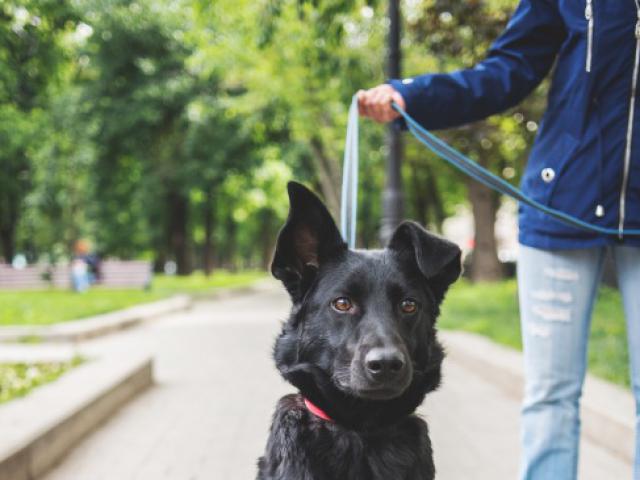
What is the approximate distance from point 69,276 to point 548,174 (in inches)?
836

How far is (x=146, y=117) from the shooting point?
25406 mm

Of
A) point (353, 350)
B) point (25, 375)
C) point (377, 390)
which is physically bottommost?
point (25, 375)

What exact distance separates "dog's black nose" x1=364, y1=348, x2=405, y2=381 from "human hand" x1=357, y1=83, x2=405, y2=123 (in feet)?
3.04

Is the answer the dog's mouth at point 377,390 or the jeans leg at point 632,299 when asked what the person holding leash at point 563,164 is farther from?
the dog's mouth at point 377,390

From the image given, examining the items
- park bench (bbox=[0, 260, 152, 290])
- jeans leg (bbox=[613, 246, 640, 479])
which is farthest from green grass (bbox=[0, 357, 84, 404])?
park bench (bbox=[0, 260, 152, 290])

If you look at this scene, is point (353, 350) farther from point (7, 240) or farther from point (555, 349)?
point (7, 240)

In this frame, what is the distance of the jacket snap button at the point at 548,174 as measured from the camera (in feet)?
8.75

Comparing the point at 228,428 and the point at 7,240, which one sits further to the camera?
the point at 7,240

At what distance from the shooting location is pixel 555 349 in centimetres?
267

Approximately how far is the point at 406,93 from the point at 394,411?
118 cm

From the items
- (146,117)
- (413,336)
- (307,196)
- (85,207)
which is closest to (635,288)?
(413,336)

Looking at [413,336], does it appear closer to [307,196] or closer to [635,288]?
[307,196]

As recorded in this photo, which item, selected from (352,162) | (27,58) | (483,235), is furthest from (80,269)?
(352,162)

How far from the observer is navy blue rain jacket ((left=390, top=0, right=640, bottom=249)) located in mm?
2559
